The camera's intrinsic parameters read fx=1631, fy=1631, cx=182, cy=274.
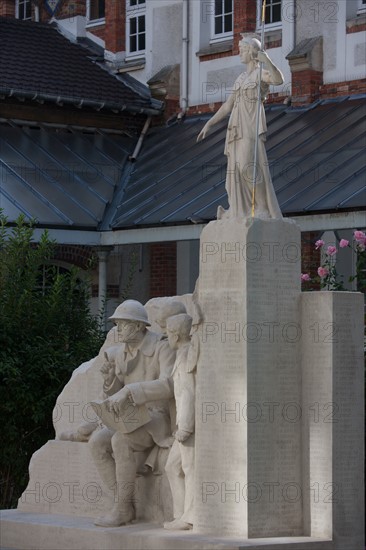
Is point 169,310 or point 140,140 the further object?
point 140,140

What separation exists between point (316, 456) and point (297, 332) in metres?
0.90

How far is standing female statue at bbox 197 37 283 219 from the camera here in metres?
12.1

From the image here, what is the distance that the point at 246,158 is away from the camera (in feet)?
40.3

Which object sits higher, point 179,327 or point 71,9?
point 71,9

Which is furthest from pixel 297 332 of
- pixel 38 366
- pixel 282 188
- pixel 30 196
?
pixel 30 196

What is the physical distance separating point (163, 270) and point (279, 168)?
14.7ft

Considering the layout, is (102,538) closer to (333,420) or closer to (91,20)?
(333,420)

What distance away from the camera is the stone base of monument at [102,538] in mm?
11273

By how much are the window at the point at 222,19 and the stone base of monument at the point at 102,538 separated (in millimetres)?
14042

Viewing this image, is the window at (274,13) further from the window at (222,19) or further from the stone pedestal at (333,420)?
the stone pedestal at (333,420)

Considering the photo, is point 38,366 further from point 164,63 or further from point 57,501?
point 164,63

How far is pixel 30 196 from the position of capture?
918 inches

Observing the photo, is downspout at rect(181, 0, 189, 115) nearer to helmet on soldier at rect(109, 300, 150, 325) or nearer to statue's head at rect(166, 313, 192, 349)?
helmet on soldier at rect(109, 300, 150, 325)

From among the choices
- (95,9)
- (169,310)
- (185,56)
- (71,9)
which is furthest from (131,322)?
(95,9)
